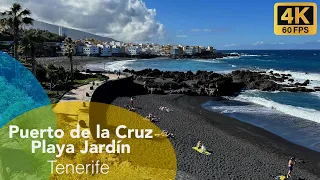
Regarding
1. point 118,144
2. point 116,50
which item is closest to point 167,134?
point 118,144

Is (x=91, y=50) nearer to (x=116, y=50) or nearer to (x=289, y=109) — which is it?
(x=116, y=50)

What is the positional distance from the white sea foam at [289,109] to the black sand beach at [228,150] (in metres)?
6.05

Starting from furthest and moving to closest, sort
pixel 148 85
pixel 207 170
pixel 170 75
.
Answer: pixel 170 75 < pixel 148 85 < pixel 207 170

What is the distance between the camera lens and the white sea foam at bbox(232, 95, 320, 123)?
2922 cm

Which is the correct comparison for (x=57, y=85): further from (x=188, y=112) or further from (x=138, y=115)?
(x=188, y=112)

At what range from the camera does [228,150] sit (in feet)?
66.3

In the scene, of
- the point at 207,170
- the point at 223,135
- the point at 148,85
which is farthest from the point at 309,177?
the point at 148,85

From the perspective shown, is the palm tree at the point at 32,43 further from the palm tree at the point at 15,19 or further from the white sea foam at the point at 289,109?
the white sea foam at the point at 289,109

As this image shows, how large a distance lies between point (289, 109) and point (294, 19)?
15854 millimetres

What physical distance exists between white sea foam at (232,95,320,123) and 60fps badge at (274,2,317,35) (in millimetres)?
12646

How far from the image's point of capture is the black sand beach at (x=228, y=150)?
16.9 meters

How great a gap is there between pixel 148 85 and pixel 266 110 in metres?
16.5

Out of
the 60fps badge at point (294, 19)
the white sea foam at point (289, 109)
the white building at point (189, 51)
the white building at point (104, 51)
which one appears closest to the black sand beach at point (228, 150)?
the white sea foam at point (289, 109)

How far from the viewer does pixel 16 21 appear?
2392 centimetres
